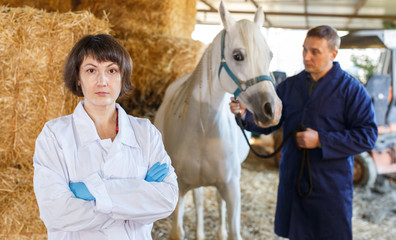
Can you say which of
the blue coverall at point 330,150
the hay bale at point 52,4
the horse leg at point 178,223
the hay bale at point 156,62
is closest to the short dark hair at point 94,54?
the blue coverall at point 330,150

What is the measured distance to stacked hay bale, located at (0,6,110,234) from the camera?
2088mm

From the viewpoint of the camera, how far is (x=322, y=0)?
26.3ft

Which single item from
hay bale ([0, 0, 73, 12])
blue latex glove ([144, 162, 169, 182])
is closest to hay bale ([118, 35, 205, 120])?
hay bale ([0, 0, 73, 12])

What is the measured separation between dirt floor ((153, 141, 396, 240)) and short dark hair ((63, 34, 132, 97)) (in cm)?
214

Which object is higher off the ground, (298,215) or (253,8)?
(253,8)

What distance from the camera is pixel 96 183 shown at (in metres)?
1.09

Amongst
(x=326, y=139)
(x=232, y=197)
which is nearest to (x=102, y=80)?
(x=326, y=139)

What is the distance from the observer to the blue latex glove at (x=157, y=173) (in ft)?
3.92

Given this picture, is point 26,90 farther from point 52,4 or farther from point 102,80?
point 52,4

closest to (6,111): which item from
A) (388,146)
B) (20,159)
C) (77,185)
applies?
(20,159)

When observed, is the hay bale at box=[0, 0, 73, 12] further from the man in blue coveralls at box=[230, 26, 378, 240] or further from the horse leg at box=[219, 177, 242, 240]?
the man in blue coveralls at box=[230, 26, 378, 240]

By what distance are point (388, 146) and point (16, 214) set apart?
4274 mm

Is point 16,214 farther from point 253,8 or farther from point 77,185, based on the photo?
point 253,8

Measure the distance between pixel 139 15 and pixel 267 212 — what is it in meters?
2.48
